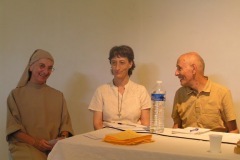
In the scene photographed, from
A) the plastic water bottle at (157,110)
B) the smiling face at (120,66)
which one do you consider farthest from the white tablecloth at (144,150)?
the smiling face at (120,66)

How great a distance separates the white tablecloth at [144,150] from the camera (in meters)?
1.24

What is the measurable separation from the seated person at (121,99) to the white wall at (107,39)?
0.52 meters

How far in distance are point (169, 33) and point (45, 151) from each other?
148cm

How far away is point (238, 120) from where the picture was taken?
2596 mm

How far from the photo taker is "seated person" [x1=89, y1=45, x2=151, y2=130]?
2.36 metres

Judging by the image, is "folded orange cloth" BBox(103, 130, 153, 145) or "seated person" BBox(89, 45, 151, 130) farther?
"seated person" BBox(89, 45, 151, 130)

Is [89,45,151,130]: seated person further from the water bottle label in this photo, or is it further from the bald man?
the water bottle label

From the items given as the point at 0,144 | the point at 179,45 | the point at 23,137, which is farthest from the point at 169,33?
the point at 0,144

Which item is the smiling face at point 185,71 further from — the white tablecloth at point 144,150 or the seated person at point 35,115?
the seated person at point 35,115

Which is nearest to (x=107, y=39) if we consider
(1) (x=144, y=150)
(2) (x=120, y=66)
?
(2) (x=120, y=66)

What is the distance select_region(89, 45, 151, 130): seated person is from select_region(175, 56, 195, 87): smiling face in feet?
1.03

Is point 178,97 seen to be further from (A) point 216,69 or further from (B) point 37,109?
(B) point 37,109

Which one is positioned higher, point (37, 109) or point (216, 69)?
point (216, 69)

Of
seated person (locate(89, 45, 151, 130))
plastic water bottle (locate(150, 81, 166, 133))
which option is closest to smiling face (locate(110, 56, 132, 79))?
seated person (locate(89, 45, 151, 130))
